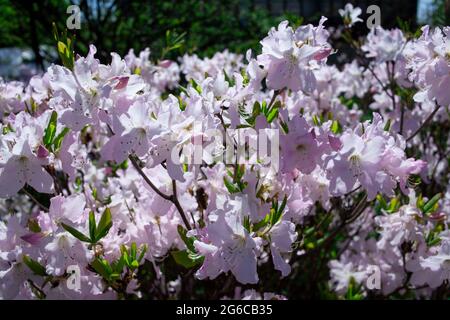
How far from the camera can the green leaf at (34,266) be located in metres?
1.72

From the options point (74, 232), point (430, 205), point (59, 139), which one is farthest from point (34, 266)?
point (430, 205)

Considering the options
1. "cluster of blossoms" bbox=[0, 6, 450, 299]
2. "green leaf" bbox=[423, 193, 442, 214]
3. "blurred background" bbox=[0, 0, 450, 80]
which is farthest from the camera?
"blurred background" bbox=[0, 0, 450, 80]

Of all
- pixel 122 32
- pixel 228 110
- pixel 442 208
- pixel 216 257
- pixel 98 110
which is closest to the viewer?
pixel 216 257

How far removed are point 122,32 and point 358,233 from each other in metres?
4.33

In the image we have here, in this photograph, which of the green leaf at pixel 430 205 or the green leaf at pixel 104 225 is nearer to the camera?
the green leaf at pixel 104 225

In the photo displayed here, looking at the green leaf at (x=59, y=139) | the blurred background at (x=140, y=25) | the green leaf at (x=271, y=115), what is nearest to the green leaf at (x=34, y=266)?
the green leaf at (x=59, y=139)

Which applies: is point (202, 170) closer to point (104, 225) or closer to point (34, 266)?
point (104, 225)

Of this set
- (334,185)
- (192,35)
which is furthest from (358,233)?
(192,35)

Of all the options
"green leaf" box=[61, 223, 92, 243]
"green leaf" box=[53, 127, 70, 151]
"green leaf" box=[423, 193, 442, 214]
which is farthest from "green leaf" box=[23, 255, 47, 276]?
"green leaf" box=[423, 193, 442, 214]

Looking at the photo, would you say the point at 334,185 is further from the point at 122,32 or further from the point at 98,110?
the point at 122,32

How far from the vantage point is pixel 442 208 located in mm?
2797

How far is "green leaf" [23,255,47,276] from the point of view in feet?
5.63

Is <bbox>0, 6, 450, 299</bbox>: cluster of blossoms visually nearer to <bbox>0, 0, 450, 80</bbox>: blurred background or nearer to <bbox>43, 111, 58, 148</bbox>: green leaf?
<bbox>43, 111, 58, 148</bbox>: green leaf

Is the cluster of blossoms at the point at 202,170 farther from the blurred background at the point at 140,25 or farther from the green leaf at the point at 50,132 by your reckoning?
the blurred background at the point at 140,25
